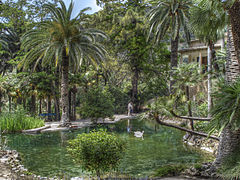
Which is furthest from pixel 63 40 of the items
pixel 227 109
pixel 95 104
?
pixel 227 109

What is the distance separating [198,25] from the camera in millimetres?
7801

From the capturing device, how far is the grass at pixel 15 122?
15.7 m

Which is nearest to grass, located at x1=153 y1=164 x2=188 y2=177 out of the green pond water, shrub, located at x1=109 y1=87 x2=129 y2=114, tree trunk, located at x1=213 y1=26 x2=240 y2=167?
the green pond water

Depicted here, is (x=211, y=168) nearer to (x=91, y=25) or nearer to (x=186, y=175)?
(x=186, y=175)

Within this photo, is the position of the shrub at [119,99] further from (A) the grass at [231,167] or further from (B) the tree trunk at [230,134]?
(A) the grass at [231,167]

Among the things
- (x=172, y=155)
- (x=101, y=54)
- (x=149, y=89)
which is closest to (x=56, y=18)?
(x=101, y=54)

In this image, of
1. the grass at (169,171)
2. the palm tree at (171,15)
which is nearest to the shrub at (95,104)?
the palm tree at (171,15)

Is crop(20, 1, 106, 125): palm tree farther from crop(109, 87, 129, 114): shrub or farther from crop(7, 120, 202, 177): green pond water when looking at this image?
crop(109, 87, 129, 114): shrub

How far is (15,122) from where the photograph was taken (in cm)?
1619

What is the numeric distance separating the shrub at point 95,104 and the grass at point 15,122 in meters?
4.37

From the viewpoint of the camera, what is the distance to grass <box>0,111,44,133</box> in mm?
15713

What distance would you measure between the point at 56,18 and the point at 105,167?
15244 millimetres

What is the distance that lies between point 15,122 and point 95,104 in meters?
6.42

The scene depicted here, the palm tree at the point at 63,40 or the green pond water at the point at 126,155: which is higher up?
the palm tree at the point at 63,40
